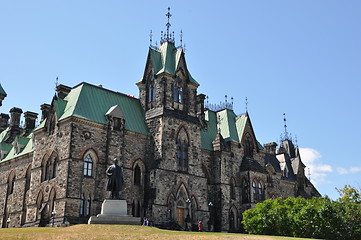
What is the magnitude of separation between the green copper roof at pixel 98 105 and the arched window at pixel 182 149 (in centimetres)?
371

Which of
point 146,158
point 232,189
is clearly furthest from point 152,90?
point 232,189

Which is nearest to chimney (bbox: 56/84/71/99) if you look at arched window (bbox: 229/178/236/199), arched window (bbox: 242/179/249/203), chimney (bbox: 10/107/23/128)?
chimney (bbox: 10/107/23/128)

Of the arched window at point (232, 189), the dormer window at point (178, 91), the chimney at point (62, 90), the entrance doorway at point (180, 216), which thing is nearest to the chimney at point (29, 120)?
the chimney at point (62, 90)

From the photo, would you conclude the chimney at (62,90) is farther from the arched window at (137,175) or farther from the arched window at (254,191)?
the arched window at (254,191)

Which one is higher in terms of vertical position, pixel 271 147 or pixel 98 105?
pixel 271 147

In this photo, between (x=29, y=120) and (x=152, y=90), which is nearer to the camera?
(x=152, y=90)

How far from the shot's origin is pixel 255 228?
4475 cm

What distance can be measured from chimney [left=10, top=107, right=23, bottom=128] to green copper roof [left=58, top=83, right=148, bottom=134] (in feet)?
61.1

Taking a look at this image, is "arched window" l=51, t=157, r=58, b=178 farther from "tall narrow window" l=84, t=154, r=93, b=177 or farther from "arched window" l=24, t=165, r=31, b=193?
"arched window" l=24, t=165, r=31, b=193

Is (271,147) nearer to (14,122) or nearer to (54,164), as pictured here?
(14,122)

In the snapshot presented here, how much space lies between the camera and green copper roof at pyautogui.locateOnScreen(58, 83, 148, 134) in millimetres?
45491

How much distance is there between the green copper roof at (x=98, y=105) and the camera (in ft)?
149

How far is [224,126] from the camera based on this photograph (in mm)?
60062

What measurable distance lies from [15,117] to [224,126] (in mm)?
28942
